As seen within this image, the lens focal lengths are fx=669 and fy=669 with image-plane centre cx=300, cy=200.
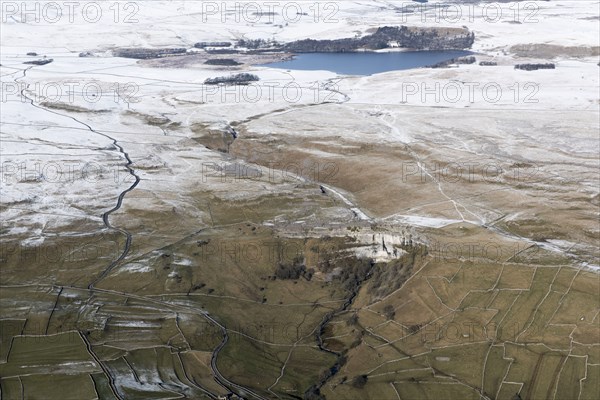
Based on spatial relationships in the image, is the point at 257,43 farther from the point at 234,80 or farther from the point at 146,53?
the point at 234,80

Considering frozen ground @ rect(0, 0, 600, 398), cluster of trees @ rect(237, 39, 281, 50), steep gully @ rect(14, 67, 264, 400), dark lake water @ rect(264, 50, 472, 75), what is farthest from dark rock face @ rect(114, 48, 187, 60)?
steep gully @ rect(14, 67, 264, 400)

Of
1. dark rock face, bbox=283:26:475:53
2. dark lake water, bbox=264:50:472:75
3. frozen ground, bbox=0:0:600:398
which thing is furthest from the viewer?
dark rock face, bbox=283:26:475:53

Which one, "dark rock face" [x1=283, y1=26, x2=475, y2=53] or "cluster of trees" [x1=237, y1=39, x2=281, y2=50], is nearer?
"dark rock face" [x1=283, y1=26, x2=475, y2=53]

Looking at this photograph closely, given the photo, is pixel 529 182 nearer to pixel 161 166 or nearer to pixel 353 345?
pixel 353 345

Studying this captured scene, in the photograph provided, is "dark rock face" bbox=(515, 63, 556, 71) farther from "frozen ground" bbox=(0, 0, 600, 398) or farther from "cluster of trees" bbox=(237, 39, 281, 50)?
"cluster of trees" bbox=(237, 39, 281, 50)

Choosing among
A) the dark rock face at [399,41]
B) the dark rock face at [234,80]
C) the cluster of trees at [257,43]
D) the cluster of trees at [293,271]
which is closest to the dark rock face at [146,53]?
the cluster of trees at [257,43]

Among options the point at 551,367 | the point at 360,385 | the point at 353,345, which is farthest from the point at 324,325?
the point at 551,367
